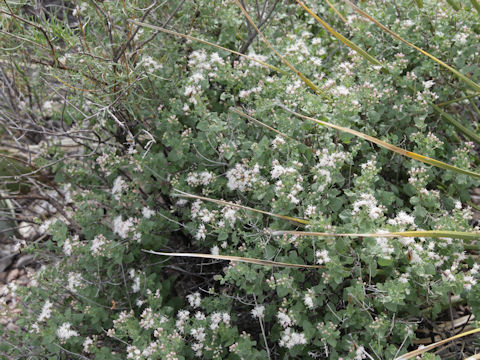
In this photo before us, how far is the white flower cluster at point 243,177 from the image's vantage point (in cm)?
215

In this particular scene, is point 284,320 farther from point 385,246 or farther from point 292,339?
point 385,246

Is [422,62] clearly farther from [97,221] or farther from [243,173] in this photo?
[97,221]

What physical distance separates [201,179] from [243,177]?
30 cm

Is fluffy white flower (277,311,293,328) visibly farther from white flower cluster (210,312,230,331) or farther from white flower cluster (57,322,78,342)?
white flower cluster (57,322,78,342)

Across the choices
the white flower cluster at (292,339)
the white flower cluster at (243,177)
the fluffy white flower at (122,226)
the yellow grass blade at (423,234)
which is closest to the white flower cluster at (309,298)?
the white flower cluster at (292,339)

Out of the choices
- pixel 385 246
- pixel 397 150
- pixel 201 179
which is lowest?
pixel 201 179

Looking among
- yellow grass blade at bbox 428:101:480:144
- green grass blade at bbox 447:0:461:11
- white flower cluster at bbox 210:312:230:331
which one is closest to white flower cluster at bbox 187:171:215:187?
white flower cluster at bbox 210:312:230:331

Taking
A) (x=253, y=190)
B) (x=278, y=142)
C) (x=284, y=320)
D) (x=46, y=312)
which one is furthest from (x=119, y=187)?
(x=284, y=320)

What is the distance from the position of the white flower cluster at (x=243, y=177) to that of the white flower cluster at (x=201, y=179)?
0.09 m

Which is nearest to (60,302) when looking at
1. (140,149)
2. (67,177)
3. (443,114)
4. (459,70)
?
(67,177)

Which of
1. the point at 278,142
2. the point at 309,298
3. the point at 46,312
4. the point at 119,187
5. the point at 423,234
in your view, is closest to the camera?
the point at 423,234

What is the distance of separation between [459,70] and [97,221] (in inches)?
88.3

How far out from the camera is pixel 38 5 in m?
2.36

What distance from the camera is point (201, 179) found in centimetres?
241
